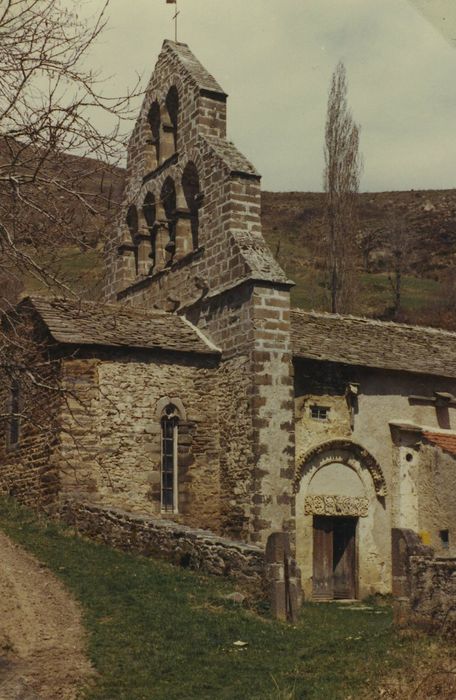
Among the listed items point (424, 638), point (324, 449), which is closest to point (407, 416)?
point (324, 449)

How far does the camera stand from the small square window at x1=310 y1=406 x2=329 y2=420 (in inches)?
821

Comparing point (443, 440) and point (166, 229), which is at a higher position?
point (166, 229)

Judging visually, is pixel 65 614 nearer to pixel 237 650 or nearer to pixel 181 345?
pixel 237 650

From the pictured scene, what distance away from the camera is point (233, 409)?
20.2m

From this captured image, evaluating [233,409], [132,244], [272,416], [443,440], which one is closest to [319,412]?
[272,416]

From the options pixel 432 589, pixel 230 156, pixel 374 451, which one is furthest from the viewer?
pixel 230 156

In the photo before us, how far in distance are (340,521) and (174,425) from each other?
4.26 metres

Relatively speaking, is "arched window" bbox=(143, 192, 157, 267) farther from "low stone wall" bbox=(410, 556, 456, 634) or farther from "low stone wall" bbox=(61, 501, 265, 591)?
"low stone wall" bbox=(410, 556, 456, 634)

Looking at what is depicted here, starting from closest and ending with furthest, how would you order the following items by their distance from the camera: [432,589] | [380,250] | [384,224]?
[432,589] < [380,250] < [384,224]

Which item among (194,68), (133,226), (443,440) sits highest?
(194,68)

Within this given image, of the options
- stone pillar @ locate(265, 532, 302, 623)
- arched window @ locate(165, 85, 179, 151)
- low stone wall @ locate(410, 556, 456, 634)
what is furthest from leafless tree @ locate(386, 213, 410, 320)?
low stone wall @ locate(410, 556, 456, 634)

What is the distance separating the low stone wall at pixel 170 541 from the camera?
49.9 ft

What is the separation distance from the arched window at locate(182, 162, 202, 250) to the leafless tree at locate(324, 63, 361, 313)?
46.3 ft

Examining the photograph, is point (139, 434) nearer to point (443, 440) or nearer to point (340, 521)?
point (340, 521)
